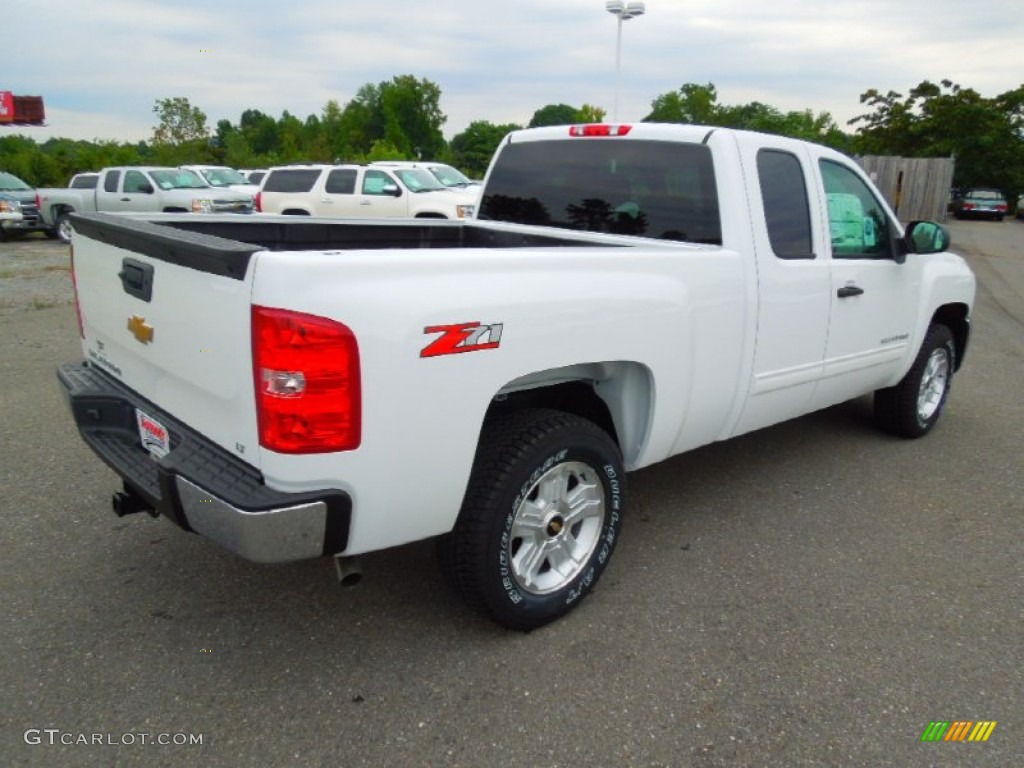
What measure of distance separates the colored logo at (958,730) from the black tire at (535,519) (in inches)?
49.0

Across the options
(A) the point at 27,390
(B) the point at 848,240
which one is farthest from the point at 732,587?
(A) the point at 27,390

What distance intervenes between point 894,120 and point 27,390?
47.2 m

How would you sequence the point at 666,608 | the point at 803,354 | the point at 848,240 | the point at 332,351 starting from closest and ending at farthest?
the point at 332,351
the point at 666,608
the point at 803,354
the point at 848,240

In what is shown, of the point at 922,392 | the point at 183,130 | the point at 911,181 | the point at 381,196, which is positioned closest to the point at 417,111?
the point at 183,130

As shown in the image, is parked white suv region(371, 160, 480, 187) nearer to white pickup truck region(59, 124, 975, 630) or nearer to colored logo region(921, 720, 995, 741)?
white pickup truck region(59, 124, 975, 630)

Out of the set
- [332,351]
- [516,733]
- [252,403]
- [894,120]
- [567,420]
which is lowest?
[516,733]

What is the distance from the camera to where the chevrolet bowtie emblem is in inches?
108

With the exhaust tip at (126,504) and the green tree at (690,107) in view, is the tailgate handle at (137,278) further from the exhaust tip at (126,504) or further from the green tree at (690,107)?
the green tree at (690,107)

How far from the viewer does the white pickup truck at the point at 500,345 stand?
7.27ft

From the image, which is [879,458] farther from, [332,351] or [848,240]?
[332,351]

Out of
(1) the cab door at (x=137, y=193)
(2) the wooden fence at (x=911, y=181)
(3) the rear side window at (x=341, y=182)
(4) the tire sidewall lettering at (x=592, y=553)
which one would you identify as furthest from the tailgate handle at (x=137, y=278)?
(2) the wooden fence at (x=911, y=181)

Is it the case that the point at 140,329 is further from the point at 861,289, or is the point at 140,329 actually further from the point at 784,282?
the point at 861,289

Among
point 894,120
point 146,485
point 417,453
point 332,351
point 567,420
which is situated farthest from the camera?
point 894,120

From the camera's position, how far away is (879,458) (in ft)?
16.3
